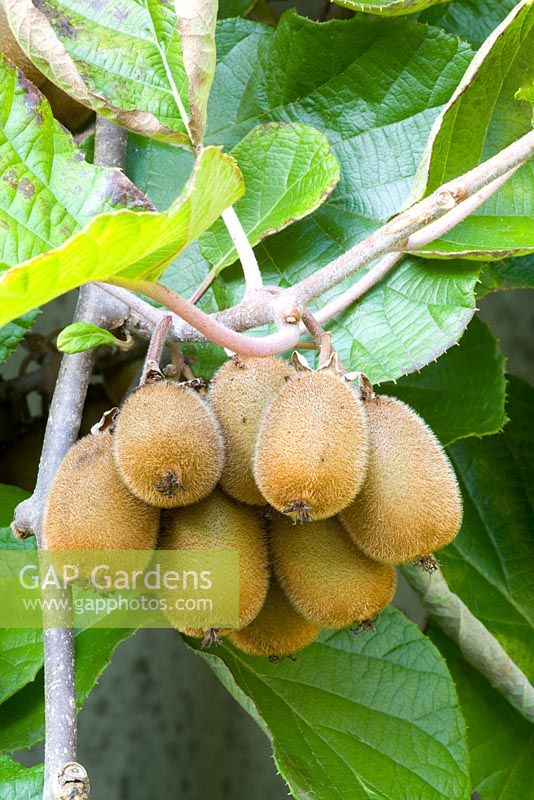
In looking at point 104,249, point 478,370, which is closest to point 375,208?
point 478,370

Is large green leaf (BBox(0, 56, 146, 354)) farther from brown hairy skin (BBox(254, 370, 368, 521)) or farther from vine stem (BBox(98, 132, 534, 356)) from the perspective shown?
brown hairy skin (BBox(254, 370, 368, 521))

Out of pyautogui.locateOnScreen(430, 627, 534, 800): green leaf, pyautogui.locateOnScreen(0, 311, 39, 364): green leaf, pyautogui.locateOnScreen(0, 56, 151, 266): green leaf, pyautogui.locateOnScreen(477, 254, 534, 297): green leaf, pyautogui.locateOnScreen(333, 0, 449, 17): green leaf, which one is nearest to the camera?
pyautogui.locateOnScreen(0, 56, 151, 266): green leaf

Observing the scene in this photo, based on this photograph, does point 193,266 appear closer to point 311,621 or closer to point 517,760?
point 311,621

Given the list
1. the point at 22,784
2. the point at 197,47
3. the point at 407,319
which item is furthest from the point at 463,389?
the point at 22,784

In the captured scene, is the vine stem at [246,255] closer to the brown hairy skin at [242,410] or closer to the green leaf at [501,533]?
the brown hairy skin at [242,410]

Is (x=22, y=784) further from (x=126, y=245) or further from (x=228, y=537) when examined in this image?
(x=126, y=245)

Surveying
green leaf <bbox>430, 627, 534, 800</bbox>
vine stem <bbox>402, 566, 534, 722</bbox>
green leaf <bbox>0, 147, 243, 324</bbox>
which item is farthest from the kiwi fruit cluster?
green leaf <bbox>430, 627, 534, 800</bbox>
